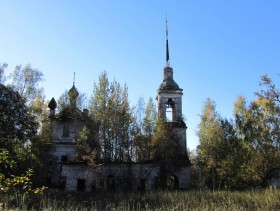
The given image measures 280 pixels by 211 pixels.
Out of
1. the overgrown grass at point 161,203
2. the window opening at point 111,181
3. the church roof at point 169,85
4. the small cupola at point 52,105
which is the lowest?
the overgrown grass at point 161,203

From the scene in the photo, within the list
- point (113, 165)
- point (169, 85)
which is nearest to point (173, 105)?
point (169, 85)

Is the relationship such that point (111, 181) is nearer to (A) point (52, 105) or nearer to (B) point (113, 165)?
(B) point (113, 165)

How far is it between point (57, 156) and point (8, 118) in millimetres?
10126

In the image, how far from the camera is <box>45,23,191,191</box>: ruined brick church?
89.7 ft

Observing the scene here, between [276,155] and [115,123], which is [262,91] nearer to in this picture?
[276,155]

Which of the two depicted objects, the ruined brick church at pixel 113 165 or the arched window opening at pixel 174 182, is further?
the arched window opening at pixel 174 182

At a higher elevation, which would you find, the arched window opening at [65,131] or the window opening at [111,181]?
the arched window opening at [65,131]

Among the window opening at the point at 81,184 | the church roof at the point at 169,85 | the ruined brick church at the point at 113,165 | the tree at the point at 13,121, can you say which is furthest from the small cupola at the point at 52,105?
the church roof at the point at 169,85

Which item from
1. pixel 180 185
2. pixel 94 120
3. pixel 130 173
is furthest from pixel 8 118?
pixel 180 185

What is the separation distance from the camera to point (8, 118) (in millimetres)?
26828

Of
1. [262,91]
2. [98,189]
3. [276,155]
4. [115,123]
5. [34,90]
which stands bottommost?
[98,189]

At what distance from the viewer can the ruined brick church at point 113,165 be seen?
1077 inches

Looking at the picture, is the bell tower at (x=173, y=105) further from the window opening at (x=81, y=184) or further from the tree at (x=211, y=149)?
the window opening at (x=81, y=184)

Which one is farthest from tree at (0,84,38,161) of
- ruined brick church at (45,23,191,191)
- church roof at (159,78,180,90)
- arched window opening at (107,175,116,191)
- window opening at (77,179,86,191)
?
church roof at (159,78,180,90)
